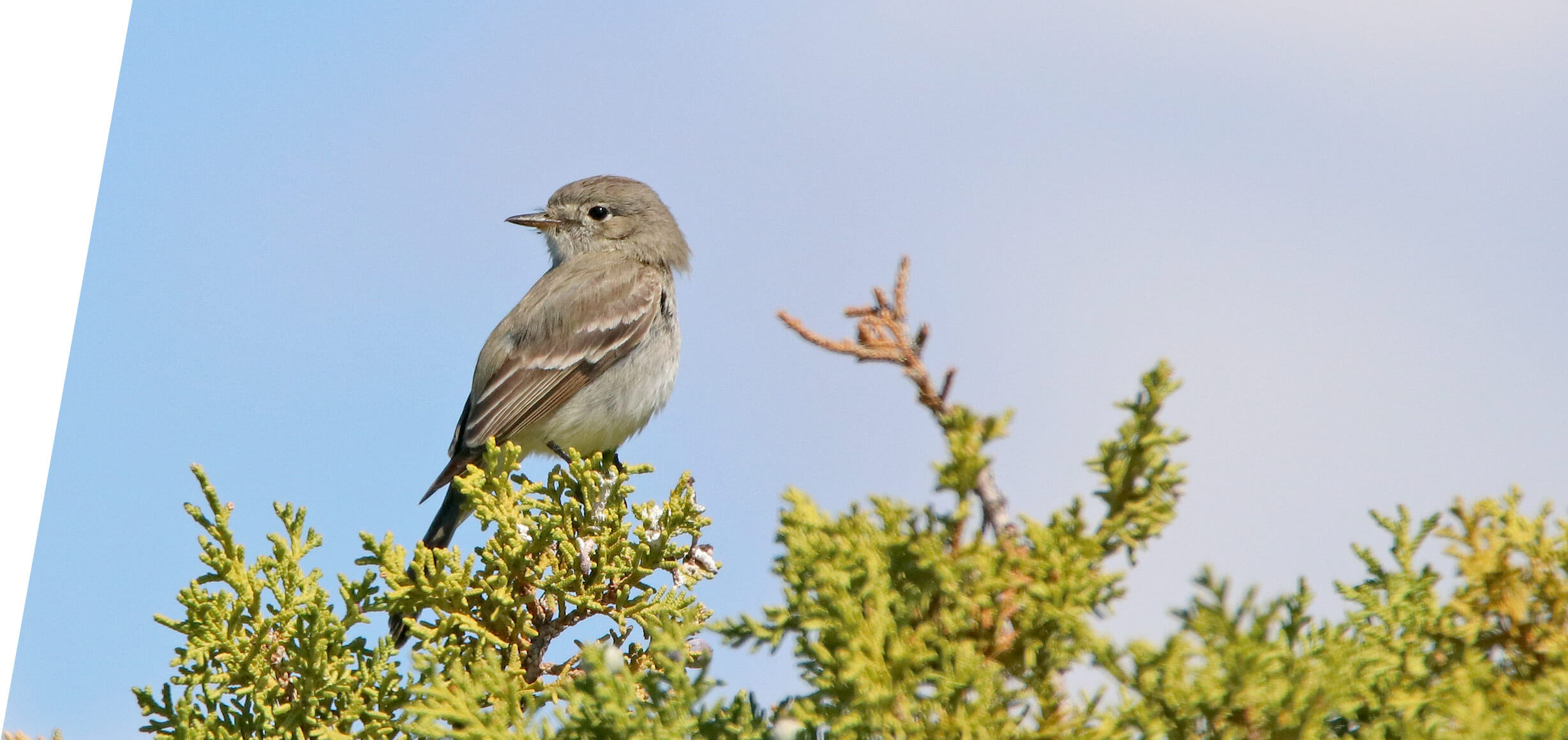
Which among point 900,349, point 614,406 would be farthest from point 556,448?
point 900,349

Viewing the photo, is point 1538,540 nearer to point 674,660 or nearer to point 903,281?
point 903,281

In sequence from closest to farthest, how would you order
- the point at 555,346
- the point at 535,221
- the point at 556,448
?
the point at 556,448 → the point at 555,346 → the point at 535,221

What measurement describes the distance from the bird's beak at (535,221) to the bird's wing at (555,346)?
1.13m

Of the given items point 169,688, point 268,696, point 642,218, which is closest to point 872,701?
point 268,696

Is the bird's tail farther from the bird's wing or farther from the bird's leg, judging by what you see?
the bird's leg

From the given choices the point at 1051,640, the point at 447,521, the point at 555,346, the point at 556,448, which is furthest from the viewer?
the point at 555,346

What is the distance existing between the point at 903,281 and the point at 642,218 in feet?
25.1

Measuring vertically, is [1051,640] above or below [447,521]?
below

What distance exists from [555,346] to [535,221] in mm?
2054

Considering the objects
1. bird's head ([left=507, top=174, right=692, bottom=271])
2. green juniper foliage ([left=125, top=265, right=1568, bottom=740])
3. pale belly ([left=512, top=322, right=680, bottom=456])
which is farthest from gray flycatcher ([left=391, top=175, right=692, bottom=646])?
green juniper foliage ([left=125, top=265, right=1568, bottom=740])

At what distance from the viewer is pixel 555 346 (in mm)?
9195

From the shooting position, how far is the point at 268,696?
488cm

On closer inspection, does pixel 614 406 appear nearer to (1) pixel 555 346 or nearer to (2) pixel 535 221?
(1) pixel 555 346

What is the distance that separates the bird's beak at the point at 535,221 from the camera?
10.8 m
